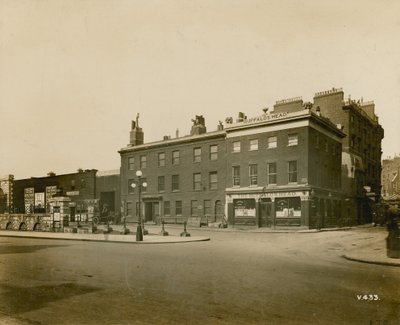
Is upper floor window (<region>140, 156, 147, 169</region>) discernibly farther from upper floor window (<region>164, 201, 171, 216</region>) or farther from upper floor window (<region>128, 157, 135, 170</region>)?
upper floor window (<region>164, 201, 171, 216</region>)

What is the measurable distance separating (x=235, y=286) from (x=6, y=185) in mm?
58622

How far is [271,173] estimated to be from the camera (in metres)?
34.9

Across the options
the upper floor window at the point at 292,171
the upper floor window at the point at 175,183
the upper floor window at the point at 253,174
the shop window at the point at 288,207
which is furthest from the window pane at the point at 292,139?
the upper floor window at the point at 175,183

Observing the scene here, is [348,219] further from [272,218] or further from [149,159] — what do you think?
[149,159]

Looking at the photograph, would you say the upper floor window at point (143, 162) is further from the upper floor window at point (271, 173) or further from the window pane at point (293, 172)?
the window pane at point (293, 172)

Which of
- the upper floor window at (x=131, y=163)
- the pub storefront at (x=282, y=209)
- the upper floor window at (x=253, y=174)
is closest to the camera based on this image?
the pub storefront at (x=282, y=209)

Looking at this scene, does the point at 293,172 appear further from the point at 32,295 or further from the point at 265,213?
the point at 32,295

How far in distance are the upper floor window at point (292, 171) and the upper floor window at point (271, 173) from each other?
1.27 m

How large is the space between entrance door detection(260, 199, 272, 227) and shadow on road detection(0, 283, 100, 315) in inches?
1075

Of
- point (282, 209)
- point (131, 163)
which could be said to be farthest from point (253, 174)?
point (131, 163)

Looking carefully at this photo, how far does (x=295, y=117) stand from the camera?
3344 centimetres

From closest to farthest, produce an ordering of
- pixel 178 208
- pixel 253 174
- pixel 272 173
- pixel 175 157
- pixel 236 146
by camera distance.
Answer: pixel 272 173, pixel 253 174, pixel 236 146, pixel 178 208, pixel 175 157

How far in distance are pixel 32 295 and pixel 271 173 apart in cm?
2867

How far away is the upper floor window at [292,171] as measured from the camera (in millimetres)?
33531
